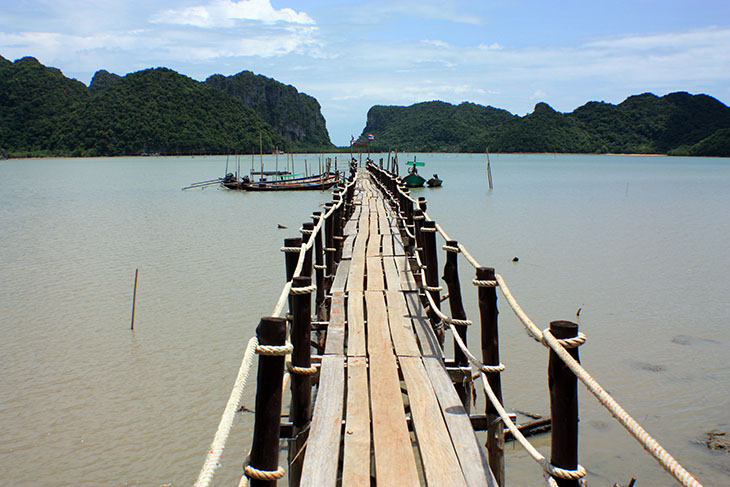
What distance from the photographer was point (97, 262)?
15.5 meters

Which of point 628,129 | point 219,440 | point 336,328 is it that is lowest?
point 336,328

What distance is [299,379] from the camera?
4207mm

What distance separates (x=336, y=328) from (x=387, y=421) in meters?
2.02

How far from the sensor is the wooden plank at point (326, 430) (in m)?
3.11

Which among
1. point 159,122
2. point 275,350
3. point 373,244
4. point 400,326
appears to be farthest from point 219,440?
point 159,122

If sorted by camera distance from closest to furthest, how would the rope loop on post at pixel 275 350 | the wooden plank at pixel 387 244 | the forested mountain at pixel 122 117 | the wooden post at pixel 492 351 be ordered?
the rope loop on post at pixel 275 350 → the wooden post at pixel 492 351 → the wooden plank at pixel 387 244 → the forested mountain at pixel 122 117

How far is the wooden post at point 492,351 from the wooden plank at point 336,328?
132 cm

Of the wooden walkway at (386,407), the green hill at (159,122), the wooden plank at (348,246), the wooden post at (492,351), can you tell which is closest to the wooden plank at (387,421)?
the wooden walkway at (386,407)

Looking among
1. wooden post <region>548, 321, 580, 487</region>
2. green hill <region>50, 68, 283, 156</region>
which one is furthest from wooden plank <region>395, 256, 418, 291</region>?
green hill <region>50, 68, 283, 156</region>

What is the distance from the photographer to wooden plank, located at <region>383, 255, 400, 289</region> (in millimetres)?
7336

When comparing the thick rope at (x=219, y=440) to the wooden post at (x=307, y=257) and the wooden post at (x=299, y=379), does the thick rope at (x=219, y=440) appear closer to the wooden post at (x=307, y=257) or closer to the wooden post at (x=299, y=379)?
the wooden post at (x=299, y=379)

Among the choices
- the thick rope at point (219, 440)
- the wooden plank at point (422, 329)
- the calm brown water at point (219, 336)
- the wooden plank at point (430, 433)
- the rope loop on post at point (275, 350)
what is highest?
the rope loop on post at point (275, 350)

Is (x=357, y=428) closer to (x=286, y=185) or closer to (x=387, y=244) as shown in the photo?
(x=387, y=244)

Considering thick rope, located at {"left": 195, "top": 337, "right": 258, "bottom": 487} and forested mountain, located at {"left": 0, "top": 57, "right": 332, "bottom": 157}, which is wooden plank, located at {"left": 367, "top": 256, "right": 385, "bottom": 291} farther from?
forested mountain, located at {"left": 0, "top": 57, "right": 332, "bottom": 157}
